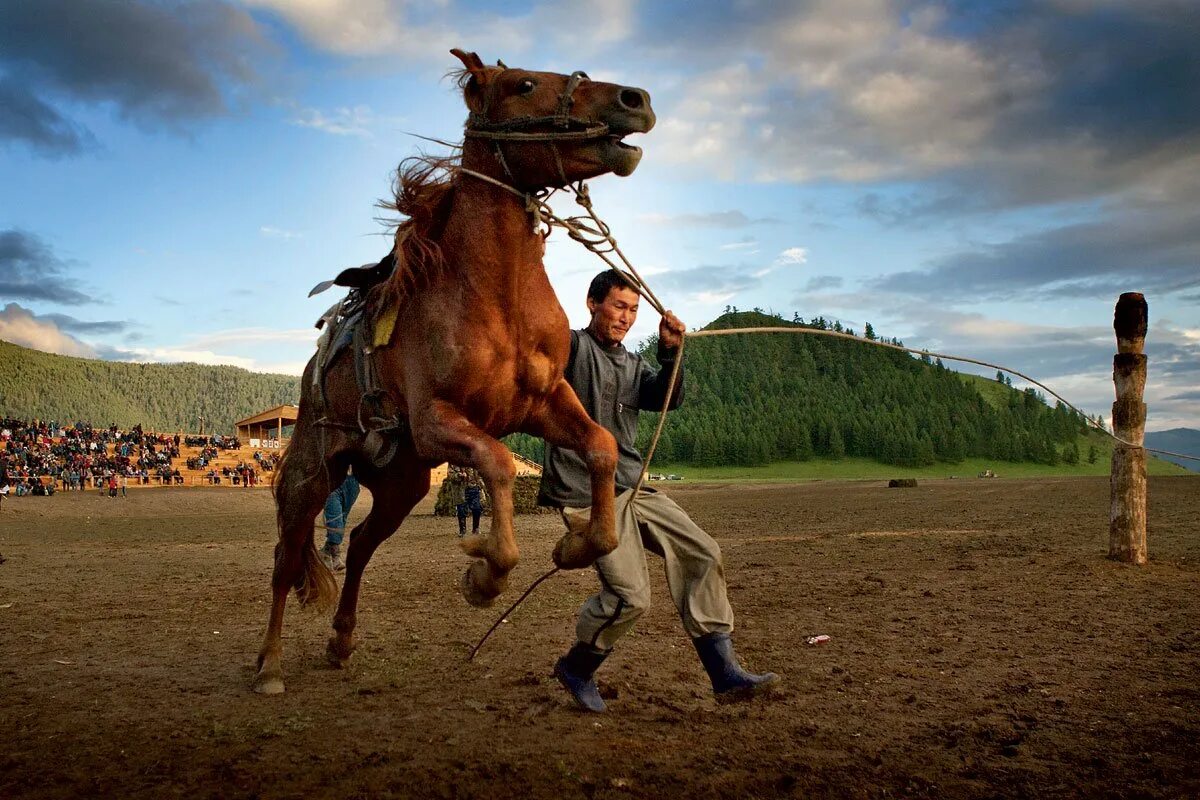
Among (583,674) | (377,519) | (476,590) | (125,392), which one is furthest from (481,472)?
(125,392)

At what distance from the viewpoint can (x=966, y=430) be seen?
112 m

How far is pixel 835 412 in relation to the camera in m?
124

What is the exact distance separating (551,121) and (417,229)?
982mm

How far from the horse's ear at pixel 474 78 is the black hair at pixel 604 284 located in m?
1.06

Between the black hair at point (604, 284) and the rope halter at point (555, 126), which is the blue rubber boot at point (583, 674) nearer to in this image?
the black hair at point (604, 284)

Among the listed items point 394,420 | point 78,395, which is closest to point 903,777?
point 394,420

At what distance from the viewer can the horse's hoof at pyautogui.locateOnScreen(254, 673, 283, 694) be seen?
5051mm

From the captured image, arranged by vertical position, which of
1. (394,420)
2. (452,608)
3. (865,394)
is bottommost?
(452,608)

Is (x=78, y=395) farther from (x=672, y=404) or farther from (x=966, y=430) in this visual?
(x=672, y=404)

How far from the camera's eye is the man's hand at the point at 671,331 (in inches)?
179

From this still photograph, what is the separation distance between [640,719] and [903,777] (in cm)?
134

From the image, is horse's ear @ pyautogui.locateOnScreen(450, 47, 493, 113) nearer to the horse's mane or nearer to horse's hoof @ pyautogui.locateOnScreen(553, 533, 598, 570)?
the horse's mane

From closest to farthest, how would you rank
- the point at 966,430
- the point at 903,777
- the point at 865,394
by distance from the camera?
the point at 903,777, the point at 966,430, the point at 865,394

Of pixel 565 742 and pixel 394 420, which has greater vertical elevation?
pixel 394 420
